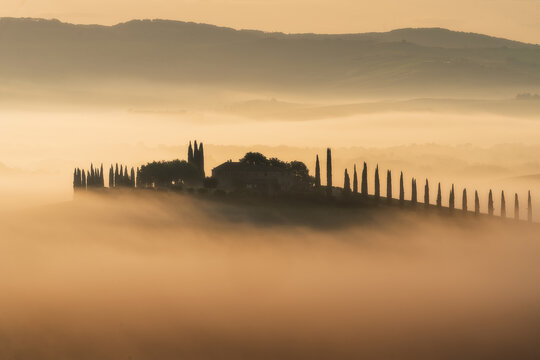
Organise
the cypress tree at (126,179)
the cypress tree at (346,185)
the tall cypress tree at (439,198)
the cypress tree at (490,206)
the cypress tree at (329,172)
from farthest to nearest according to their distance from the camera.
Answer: the cypress tree at (126,179) → the cypress tree at (329,172) → the cypress tree at (346,185) → the tall cypress tree at (439,198) → the cypress tree at (490,206)

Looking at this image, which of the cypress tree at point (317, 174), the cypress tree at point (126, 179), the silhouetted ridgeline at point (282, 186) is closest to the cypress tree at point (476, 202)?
the silhouetted ridgeline at point (282, 186)

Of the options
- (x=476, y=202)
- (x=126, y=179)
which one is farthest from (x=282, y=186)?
(x=476, y=202)

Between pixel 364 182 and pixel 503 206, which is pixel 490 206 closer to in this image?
pixel 503 206

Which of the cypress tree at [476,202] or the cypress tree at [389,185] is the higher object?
the cypress tree at [389,185]

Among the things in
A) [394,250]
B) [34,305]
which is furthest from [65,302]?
[394,250]

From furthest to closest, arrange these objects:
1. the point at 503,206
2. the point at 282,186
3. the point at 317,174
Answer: the point at 282,186 → the point at 317,174 → the point at 503,206

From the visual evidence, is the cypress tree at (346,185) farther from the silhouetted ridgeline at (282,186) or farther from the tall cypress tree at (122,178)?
the tall cypress tree at (122,178)

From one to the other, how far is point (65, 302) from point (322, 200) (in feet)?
150

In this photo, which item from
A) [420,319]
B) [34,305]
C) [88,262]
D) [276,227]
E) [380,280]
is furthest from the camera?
[276,227]

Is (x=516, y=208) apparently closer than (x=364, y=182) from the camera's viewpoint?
Yes

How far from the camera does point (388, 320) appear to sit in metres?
119

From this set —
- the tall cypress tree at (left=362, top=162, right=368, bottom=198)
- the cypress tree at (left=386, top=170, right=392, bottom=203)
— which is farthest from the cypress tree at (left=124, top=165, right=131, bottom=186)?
the cypress tree at (left=386, top=170, right=392, bottom=203)

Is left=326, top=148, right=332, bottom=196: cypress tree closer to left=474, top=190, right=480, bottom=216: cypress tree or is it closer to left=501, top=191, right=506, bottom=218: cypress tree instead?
left=474, top=190, right=480, bottom=216: cypress tree

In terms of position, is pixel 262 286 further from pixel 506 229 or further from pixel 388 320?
pixel 506 229
